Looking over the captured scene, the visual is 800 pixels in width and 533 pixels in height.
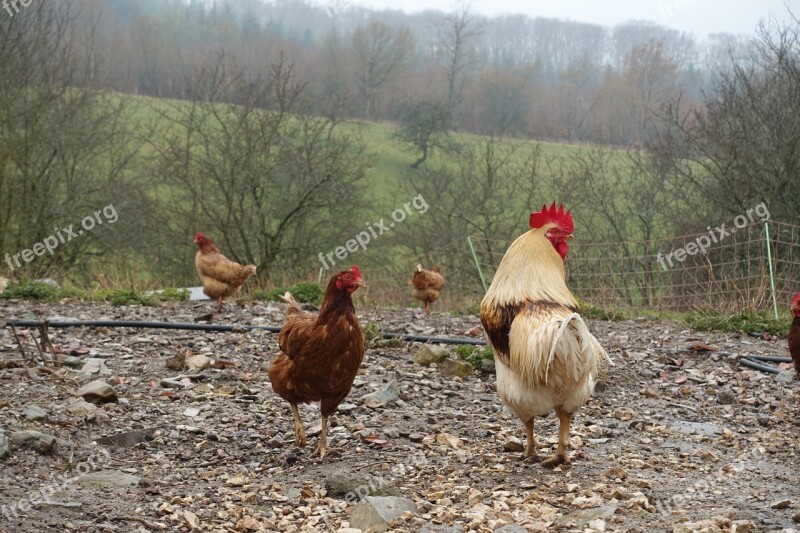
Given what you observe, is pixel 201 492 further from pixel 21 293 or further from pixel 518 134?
pixel 518 134

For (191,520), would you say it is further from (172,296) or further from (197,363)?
(172,296)

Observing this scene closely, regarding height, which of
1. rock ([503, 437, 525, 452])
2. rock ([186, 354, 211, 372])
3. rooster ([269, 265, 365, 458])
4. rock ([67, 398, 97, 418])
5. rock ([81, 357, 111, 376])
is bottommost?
rock ([81, 357, 111, 376])

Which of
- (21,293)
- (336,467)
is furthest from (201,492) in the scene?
(21,293)

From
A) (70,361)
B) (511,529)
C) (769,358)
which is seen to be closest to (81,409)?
(70,361)

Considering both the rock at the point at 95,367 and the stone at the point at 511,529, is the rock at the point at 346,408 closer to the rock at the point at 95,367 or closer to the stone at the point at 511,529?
the rock at the point at 95,367

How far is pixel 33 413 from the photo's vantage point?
532cm

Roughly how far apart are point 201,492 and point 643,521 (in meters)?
2.53

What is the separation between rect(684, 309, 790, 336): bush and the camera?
9.47 meters

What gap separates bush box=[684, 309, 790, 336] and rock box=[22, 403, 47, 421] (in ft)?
25.5

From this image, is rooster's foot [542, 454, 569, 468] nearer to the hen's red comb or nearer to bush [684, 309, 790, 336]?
→ the hen's red comb

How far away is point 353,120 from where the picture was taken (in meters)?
23.8

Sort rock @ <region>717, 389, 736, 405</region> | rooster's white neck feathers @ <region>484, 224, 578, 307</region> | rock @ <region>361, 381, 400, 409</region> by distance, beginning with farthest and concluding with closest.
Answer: rock @ <region>717, 389, 736, 405</region>, rock @ <region>361, 381, 400, 409</region>, rooster's white neck feathers @ <region>484, 224, 578, 307</region>

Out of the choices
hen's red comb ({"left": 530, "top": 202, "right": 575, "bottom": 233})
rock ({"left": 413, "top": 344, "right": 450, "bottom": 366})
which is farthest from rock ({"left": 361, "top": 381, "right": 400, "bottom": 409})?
hen's red comb ({"left": 530, "top": 202, "right": 575, "bottom": 233})

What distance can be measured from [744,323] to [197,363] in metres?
6.81
